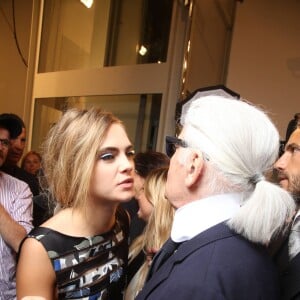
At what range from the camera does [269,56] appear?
3209 mm

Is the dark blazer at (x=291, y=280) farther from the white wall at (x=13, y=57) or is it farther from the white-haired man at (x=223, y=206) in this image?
the white wall at (x=13, y=57)

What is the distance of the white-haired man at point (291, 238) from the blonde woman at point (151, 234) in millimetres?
478

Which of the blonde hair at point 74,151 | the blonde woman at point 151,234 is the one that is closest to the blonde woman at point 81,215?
the blonde hair at point 74,151

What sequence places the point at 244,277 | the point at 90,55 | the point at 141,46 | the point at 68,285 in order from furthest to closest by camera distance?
the point at 90,55
the point at 141,46
the point at 68,285
the point at 244,277

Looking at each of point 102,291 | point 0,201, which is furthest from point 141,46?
point 102,291

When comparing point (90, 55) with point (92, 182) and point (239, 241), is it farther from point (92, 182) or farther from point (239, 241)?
point (239, 241)

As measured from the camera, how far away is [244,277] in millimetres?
703

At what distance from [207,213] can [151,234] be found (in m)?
0.66

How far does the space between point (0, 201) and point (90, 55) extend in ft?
9.64

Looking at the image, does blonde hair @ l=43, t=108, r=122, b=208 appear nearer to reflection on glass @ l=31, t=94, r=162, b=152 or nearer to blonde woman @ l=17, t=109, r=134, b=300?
blonde woman @ l=17, t=109, r=134, b=300

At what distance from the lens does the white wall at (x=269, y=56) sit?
311 cm

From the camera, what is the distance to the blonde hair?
1108 millimetres

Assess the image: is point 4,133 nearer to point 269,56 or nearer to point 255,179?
point 255,179

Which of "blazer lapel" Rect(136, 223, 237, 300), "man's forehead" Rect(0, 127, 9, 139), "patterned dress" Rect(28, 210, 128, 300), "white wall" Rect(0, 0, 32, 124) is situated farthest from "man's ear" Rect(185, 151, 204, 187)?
"white wall" Rect(0, 0, 32, 124)
